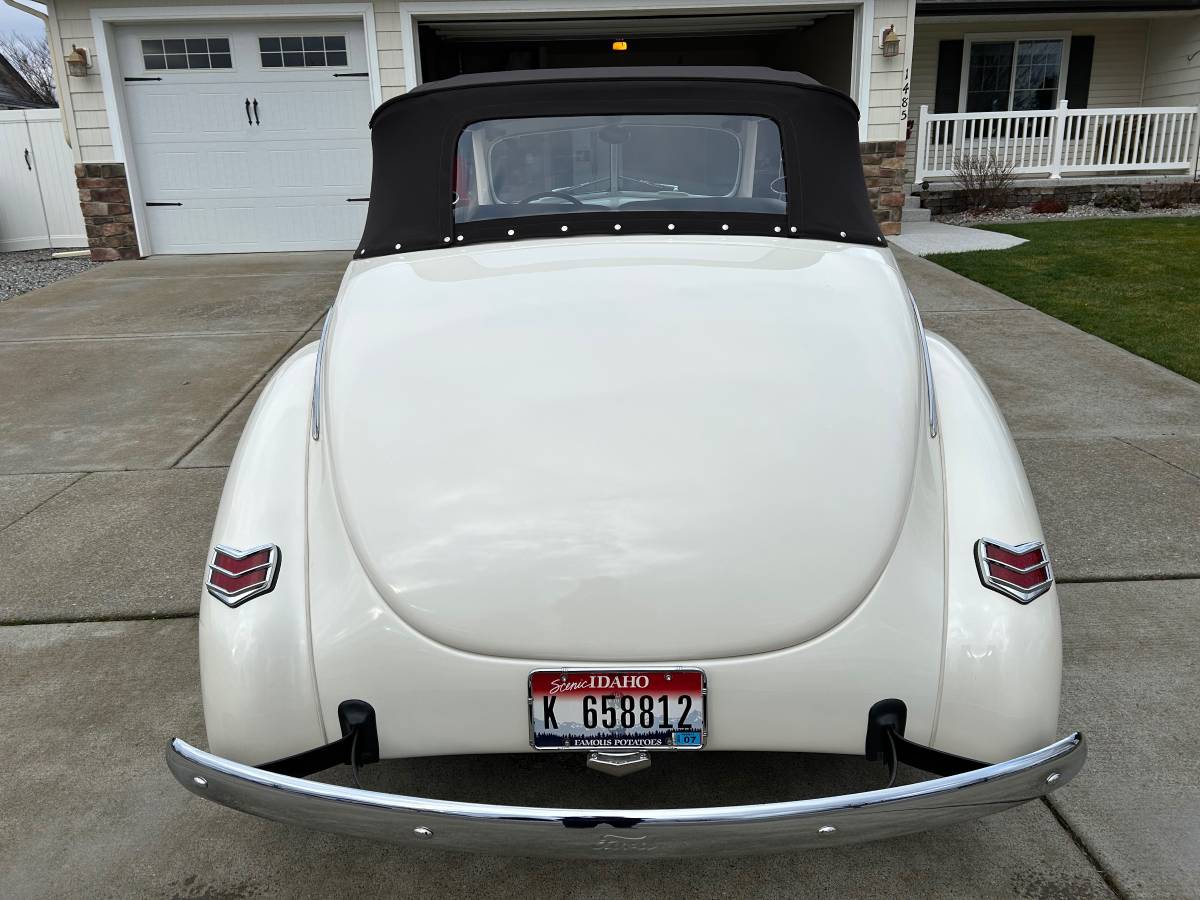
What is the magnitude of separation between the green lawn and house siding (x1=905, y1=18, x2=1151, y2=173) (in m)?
4.67

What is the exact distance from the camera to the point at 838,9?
11047 millimetres

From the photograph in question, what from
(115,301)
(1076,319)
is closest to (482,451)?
(1076,319)

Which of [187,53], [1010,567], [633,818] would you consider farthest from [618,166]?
[187,53]

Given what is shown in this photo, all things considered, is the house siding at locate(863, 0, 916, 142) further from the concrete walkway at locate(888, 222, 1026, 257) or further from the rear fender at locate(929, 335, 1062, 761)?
the rear fender at locate(929, 335, 1062, 761)

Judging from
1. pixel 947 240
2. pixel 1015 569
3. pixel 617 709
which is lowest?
pixel 947 240

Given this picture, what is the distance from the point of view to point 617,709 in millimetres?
1838

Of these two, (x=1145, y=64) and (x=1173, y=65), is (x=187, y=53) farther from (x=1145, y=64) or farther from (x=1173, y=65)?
(x=1145, y=64)

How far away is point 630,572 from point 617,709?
0.27 meters

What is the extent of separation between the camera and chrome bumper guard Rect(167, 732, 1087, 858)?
5.38 ft

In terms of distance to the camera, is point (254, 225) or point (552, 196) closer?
point (552, 196)

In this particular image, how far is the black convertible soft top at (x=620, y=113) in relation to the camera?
112 inches

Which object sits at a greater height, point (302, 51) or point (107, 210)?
point (302, 51)

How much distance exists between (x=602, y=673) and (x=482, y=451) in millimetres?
528

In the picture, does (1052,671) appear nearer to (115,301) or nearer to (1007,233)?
(115,301)
